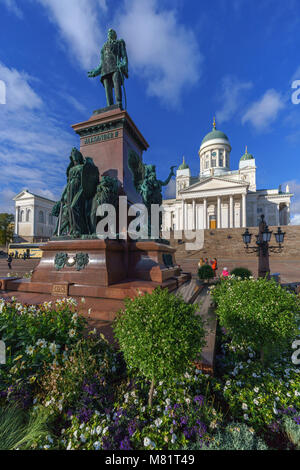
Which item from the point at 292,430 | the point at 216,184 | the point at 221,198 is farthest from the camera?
the point at 221,198

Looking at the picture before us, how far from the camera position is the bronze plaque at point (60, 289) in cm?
466

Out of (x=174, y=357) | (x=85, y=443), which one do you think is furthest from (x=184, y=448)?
(x=85, y=443)

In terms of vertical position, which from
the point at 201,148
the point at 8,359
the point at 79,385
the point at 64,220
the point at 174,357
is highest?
the point at 201,148

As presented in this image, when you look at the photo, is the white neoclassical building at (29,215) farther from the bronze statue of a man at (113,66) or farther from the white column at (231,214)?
the bronze statue of a man at (113,66)

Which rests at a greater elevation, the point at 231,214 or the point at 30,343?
the point at 231,214

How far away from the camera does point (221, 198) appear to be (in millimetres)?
51906

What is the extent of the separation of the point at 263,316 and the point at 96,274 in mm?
3610

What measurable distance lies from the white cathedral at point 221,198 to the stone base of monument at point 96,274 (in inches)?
1883

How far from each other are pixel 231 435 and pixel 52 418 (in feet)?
5.36

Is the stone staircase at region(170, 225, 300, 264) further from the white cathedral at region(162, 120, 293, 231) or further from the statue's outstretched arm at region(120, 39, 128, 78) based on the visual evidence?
the statue's outstretched arm at region(120, 39, 128, 78)

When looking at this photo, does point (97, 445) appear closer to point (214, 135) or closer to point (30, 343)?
point (30, 343)

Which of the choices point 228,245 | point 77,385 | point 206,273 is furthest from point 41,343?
point 228,245
